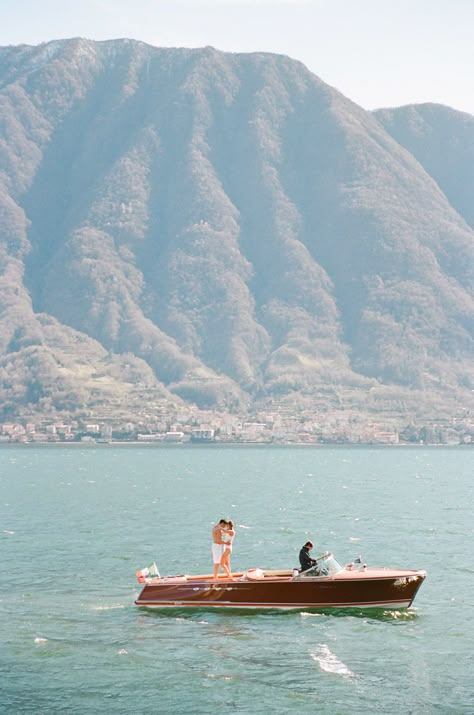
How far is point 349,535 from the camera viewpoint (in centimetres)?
8506

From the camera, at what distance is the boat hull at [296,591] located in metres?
51.4

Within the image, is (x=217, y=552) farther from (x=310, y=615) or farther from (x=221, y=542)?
(x=310, y=615)

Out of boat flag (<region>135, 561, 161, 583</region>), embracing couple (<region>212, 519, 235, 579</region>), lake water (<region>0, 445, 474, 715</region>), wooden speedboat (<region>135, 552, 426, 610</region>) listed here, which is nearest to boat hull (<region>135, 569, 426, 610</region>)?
wooden speedboat (<region>135, 552, 426, 610</region>)

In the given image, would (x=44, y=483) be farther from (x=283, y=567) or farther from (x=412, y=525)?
(x=283, y=567)

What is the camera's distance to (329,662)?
4316 cm

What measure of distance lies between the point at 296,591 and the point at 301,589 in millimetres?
260

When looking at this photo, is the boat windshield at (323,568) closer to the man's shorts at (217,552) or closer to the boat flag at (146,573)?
the man's shorts at (217,552)

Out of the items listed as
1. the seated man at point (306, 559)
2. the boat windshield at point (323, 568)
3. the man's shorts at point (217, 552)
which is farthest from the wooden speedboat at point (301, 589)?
the man's shorts at point (217, 552)

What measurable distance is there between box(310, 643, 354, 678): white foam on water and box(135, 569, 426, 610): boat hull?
6.26m

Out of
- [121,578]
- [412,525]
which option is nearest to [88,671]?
[121,578]

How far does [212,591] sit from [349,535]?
114 ft

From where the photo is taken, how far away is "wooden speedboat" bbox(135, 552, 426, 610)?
5147 centimetres

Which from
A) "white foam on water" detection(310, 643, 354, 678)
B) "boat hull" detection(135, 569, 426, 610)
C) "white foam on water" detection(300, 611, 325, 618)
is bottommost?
"white foam on water" detection(310, 643, 354, 678)

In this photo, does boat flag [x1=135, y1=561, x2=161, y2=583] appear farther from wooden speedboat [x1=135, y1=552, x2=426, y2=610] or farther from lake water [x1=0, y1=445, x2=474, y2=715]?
lake water [x1=0, y1=445, x2=474, y2=715]
